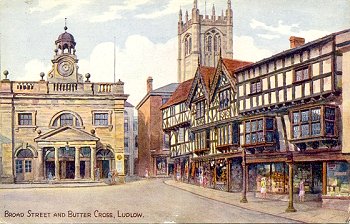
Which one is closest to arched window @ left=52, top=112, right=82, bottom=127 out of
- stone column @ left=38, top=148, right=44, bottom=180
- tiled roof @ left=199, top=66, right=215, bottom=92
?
stone column @ left=38, top=148, right=44, bottom=180

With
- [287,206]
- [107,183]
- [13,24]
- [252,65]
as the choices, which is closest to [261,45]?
[252,65]

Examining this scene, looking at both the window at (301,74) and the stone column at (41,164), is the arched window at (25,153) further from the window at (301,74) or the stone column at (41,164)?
the window at (301,74)

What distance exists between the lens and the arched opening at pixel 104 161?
627 cm

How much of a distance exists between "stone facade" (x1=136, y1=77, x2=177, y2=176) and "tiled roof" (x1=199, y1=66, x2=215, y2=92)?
1.04 feet

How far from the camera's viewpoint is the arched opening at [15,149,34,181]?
243 inches

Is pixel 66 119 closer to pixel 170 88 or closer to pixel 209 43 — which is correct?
pixel 170 88

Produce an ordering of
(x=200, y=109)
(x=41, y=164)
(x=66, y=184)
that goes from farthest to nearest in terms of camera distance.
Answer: (x=200, y=109) → (x=41, y=164) → (x=66, y=184)

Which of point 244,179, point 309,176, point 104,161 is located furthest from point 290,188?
point 104,161

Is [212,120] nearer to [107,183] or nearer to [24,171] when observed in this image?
[107,183]

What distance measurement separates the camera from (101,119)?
6.51 meters

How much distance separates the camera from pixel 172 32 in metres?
6.14

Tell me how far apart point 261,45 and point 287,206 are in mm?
1532

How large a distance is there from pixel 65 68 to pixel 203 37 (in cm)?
146

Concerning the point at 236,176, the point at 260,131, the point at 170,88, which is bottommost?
the point at 236,176
